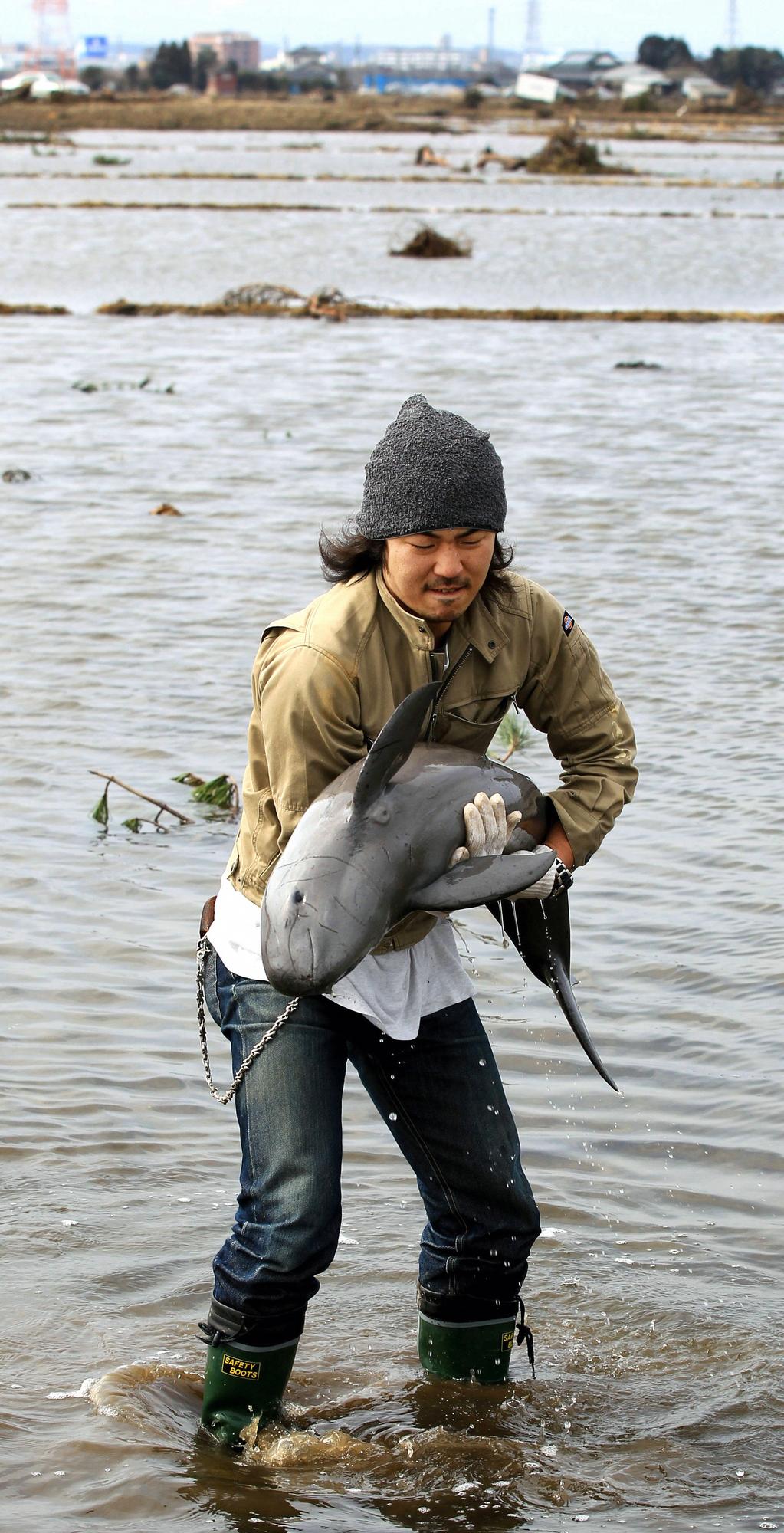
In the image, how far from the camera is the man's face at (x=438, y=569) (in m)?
3.40

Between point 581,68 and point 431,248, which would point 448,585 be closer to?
point 431,248

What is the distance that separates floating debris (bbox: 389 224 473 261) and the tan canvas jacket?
96.2 feet

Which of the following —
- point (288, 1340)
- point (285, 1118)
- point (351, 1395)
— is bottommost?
point (351, 1395)

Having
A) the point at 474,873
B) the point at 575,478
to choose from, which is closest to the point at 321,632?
the point at 474,873

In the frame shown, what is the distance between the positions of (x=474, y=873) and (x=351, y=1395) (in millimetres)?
1384

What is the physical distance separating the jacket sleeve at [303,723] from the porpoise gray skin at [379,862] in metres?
0.04

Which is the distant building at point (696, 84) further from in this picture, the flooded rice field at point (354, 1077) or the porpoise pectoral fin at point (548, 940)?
the porpoise pectoral fin at point (548, 940)

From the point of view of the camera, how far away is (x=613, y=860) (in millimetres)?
7008

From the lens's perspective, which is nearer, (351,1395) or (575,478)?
(351,1395)

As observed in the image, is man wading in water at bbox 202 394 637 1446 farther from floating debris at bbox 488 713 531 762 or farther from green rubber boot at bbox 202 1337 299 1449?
floating debris at bbox 488 713 531 762

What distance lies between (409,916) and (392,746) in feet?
1.36

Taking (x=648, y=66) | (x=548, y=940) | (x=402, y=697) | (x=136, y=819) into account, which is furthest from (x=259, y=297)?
(x=648, y=66)

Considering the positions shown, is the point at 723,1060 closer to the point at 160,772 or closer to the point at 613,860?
the point at 613,860

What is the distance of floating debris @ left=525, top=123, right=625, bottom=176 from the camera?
53969mm
